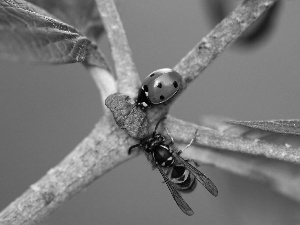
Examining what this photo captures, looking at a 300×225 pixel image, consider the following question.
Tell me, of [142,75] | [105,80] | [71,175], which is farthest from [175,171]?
[142,75]

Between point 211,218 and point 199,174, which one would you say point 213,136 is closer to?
point 199,174

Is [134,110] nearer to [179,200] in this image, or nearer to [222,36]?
[222,36]

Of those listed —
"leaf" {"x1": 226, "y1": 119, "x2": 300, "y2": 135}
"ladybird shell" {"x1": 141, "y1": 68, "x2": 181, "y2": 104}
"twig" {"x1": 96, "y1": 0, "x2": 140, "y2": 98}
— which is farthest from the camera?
"ladybird shell" {"x1": 141, "y1": 68, "x2": 181, "y2": 104}

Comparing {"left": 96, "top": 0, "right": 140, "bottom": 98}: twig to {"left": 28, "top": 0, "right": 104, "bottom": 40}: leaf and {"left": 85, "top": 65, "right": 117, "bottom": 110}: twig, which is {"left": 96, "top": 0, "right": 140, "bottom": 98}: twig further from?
A: {"left": 28, "top": 0, "right": 104, "bottom": 40}: leaf

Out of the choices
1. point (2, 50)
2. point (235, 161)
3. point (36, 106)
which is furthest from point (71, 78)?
point (2, 50)

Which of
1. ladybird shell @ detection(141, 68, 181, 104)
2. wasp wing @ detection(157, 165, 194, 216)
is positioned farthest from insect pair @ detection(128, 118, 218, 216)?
ladybird shell @ detection(141, 68, 181, 104)

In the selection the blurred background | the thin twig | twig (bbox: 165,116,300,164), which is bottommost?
the blurred background

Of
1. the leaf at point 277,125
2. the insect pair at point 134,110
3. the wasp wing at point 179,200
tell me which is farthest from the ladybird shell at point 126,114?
the wasp wing at point 179,200
